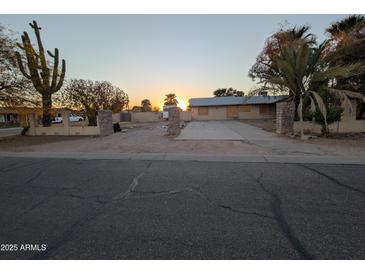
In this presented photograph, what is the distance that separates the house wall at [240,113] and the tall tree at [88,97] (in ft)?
51.5

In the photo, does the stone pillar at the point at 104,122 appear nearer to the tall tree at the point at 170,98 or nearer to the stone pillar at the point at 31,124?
the stone pillar at the point at 31,124

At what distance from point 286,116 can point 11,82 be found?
1674 centimetres

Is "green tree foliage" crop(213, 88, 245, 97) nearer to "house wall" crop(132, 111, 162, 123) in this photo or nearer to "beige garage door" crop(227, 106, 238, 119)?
"beige garage door" crop(227, 106, 238, 119)

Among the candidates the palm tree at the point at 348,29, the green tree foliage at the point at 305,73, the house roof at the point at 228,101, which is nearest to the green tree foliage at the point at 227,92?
the house roof at the point at 228,101

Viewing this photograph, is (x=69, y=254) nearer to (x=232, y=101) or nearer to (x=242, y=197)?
(x=242, y=197)

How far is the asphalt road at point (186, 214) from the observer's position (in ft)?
7.70

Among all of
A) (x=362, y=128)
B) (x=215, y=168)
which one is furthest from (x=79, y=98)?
(x=362, y=128)

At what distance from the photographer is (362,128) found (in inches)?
485

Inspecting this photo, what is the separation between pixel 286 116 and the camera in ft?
40.0

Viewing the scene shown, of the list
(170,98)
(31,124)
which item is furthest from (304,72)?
(170,98)

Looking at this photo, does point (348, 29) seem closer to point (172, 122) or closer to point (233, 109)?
point (172, 122)

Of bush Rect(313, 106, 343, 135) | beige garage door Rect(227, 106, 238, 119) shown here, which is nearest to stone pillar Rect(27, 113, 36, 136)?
bush Rect(313, 106, 343, 135)

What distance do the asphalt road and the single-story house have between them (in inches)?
1099

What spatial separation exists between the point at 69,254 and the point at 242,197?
9.45 ft
